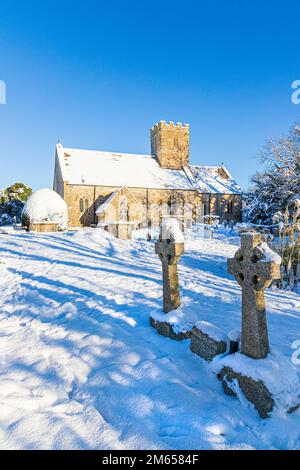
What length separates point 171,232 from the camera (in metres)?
4.67

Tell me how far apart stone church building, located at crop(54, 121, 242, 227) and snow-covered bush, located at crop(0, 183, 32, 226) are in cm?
561

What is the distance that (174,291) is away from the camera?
181 inches

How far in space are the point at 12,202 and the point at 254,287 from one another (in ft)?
118

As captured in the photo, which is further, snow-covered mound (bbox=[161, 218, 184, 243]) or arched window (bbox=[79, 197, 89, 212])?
arched window (bbox=[79, 197, 89, 212])

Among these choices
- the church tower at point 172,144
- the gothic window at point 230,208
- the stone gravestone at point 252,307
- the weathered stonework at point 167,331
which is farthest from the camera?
the church tower at point 172,144

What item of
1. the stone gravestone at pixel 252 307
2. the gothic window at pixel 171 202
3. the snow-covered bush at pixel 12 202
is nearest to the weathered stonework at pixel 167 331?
the stone gravestone at pixel 252 307

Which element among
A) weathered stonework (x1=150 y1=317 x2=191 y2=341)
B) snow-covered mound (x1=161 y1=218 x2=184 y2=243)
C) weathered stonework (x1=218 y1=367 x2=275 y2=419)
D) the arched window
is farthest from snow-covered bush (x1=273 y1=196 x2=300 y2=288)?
the arched window

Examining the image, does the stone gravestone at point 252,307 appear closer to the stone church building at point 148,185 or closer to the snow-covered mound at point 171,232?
the snow-covered mound at point 171,232

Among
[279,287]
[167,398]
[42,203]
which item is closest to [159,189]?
[42,203]

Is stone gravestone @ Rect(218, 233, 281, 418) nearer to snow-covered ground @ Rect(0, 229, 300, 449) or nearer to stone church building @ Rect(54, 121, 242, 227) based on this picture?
snow-covered ground @ Rect(0, 229, 300, 449)

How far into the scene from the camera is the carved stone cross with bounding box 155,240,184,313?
14.9 ft

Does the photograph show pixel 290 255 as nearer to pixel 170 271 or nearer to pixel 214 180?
pixel 170 271

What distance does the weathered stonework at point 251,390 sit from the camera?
101 inches

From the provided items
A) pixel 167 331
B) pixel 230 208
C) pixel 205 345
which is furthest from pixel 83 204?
pixel 205 345
